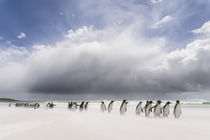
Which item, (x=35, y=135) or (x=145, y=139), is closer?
(x=145, y=139)

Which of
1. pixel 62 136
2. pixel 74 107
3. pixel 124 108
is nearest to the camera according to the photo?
pixel 62 136

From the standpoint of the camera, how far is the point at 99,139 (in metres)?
4.75

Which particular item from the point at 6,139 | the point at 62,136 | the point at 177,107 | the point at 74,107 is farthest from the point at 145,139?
the point at 74,107

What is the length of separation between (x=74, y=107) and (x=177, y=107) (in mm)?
22295

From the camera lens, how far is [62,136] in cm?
504

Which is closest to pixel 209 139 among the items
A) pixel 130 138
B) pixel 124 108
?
Answer: pixel 130 138

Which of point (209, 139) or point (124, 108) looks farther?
point (124, 108)

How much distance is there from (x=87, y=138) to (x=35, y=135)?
1.49m

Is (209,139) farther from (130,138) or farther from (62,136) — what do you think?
(62,136)

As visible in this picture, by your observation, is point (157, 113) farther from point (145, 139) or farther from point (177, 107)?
point (145, 139)

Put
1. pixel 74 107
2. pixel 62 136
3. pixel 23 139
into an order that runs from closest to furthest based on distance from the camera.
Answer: pixel 23 139 < pixel 62 136 < pixel 74 107

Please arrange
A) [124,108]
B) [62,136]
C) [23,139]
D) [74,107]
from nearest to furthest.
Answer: [23,139]
[62,136]
[124,108]
[74,107]

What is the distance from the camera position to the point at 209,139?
504 cm

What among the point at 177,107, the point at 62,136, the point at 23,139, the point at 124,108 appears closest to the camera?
the point at 23,139
